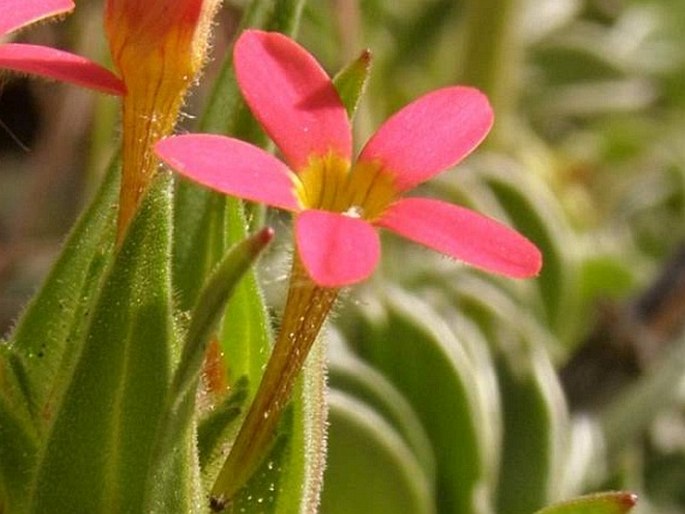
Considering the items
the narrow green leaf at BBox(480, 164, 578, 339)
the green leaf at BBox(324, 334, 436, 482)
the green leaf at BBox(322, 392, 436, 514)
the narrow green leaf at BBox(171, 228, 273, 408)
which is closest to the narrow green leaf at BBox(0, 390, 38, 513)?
the narrow green leaf at BBox(171, 228, 273, 408)

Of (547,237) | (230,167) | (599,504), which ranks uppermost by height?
(547,237)

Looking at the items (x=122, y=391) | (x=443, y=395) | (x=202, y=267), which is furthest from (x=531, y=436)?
(x=122, y=391)

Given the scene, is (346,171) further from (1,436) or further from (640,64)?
(640,64)

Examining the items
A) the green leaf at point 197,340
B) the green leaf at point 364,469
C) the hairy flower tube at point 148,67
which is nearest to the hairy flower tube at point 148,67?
the hairy flower tube at point 148,67

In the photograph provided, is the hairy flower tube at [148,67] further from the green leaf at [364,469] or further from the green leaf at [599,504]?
the green leaf at [364,469]

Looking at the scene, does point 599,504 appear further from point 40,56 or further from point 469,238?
point 40,56

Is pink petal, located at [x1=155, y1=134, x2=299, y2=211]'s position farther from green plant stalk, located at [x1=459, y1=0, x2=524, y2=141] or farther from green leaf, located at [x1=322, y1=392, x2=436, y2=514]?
green plant stalk, located at [x1=459, y1=0, x2=524, y2=141]
